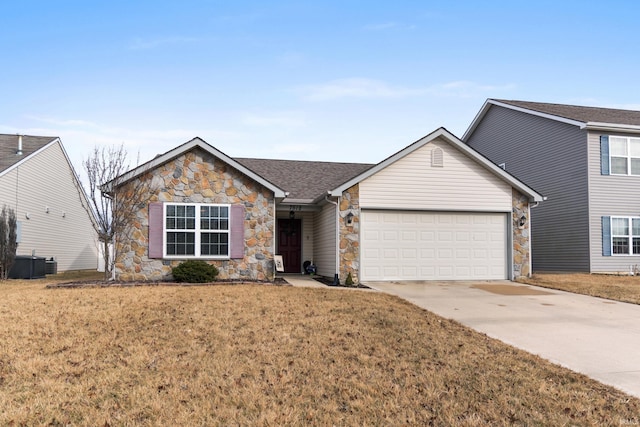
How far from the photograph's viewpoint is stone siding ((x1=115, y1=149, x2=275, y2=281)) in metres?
14.0

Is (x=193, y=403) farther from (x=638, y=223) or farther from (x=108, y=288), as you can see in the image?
(x=638, y=223)

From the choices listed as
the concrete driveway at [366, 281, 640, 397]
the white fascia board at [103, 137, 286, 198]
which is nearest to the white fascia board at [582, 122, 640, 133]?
the concrete driveway at [366, 281, 640, 397]

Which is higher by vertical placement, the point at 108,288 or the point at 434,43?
the point at 434,43

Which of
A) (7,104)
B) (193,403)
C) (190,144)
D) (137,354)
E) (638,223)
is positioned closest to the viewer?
(193,403)

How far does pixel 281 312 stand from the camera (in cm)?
894

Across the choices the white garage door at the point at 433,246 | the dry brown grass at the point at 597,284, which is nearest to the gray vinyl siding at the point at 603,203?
the dry brown grass at the point at 597,284

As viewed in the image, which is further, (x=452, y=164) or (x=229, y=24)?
(x=452, y=164)

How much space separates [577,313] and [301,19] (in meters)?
10.7

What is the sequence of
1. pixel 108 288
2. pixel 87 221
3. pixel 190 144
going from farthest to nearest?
pixel 87 221 < pixel 190 144 < pixel 108 288

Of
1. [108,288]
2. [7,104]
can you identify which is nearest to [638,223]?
[108,288]

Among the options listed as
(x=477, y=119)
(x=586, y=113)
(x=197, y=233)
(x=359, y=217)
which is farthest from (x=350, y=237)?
(x=477, y=119)

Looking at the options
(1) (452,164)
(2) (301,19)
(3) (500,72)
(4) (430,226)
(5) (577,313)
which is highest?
(2) (301,19)

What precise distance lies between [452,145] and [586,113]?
8.38m

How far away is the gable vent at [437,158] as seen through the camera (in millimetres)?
15656
